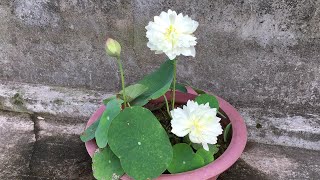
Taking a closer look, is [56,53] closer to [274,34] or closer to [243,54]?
[243,54]

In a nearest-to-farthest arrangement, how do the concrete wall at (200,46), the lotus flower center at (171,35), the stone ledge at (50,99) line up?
the lotus flower center at (171,35) < the concrete wall at (200,46) < the stone ledge at (50,99)

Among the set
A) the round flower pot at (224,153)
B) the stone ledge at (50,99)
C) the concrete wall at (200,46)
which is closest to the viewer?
the round flower pot at (224,153)

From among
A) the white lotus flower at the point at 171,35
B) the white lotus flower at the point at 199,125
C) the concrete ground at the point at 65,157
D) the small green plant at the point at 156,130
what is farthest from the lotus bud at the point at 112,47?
the concrete ground at the point at 65,157

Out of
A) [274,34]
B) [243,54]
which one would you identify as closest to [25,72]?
[243,54]

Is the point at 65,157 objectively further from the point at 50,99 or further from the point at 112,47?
the point at 112,47

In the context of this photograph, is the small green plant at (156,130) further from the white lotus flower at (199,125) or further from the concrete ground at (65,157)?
the concrete ground at (65,157)

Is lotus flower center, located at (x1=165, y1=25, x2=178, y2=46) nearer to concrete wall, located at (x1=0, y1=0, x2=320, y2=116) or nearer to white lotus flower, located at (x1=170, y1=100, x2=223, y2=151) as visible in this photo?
white lotus flower, located at (x1=170, y1=100, x2=223, y2=151)
